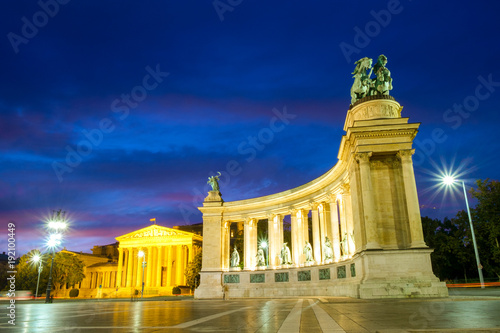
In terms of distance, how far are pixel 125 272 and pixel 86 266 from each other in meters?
18.7

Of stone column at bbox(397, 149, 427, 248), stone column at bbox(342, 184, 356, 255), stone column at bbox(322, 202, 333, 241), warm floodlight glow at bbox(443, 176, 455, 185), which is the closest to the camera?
stone column at bbox(397, 149, 427, 248)

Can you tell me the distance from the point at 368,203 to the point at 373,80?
12471 mm

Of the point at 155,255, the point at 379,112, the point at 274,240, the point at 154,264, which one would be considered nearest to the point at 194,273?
the point at 154,264

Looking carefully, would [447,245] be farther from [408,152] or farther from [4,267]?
[4,267]

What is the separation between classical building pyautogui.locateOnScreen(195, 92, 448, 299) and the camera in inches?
1057

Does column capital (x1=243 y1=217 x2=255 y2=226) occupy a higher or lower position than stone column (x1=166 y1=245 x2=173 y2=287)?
higher

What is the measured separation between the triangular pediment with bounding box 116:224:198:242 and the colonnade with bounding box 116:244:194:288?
2.91 m

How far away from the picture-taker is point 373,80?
3412cm

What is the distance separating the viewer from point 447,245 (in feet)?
170

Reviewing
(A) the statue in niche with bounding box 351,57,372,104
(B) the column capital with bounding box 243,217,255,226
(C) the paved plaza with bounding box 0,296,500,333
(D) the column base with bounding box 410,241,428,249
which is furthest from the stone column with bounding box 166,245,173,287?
(C) the paved plaza with bounding box 0,296,500,333

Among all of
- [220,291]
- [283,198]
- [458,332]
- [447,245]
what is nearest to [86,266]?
[220,291]

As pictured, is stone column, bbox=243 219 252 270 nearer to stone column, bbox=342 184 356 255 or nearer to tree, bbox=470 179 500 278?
stone column, bbox=342 184 356 255

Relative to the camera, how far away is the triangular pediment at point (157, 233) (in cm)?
9519

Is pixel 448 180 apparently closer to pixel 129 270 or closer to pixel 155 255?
pixel 155 255
